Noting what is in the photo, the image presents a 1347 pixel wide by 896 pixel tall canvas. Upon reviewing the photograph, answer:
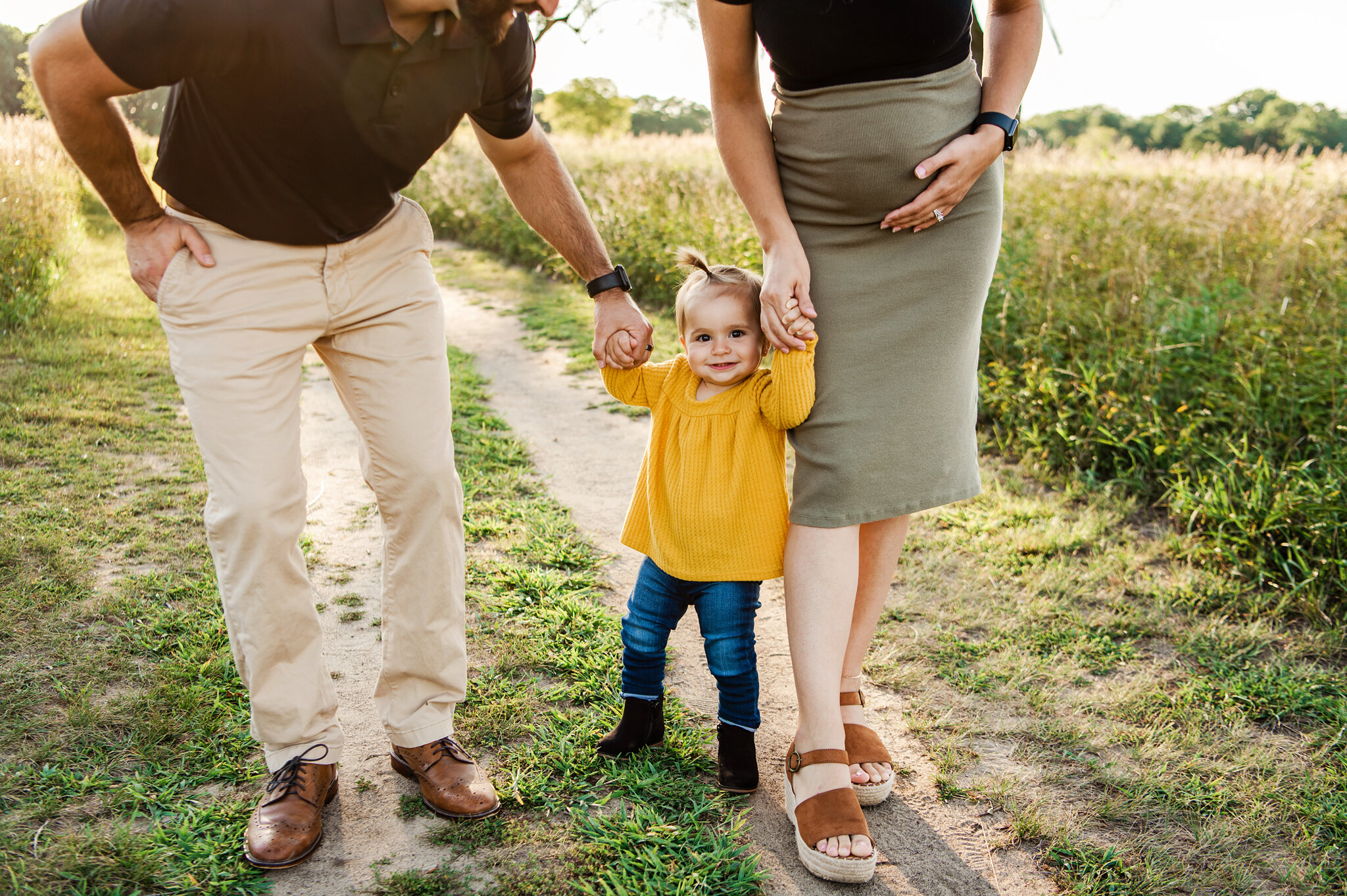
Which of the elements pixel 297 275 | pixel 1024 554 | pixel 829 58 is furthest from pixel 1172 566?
pixel 297 275

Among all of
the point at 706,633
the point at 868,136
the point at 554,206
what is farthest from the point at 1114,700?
the point at 554,206

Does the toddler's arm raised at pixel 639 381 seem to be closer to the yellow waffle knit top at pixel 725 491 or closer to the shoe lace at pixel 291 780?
the yellow waffle knit top at pixel 725 491

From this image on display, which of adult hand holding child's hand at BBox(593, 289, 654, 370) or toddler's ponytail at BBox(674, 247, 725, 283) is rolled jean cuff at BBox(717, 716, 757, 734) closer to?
adult hand holding child's hand at BBox(593, 289, 654, 370)

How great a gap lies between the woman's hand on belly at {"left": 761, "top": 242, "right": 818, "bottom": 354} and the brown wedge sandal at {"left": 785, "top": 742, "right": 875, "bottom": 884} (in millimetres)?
928

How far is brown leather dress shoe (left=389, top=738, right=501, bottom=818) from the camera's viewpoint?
2.03 metres

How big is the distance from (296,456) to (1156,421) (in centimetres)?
363

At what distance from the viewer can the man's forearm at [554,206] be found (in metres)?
2.27

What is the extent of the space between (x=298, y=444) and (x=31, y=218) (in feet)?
20.8

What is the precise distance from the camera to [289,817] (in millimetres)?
1905

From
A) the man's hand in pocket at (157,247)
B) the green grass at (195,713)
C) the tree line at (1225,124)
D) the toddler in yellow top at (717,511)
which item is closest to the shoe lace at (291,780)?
the green grass at (195,713)

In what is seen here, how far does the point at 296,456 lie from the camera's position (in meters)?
1.86

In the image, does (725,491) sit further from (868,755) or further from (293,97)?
(293,97)

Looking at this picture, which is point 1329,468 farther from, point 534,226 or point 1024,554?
point 534,226

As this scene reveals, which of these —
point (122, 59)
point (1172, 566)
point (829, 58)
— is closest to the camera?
point (122, 59)
